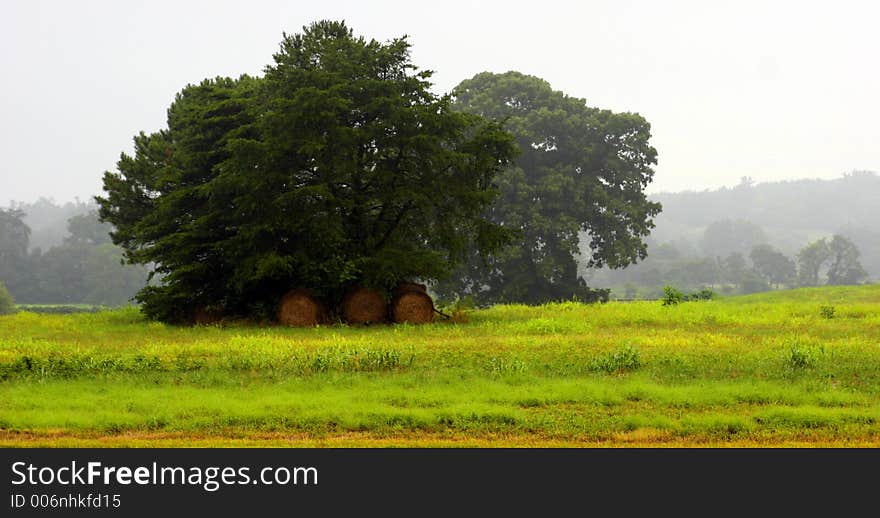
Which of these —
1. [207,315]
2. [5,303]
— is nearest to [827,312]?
[207,315]

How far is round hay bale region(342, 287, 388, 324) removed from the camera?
1013 inches

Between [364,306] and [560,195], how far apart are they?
82.8 ft

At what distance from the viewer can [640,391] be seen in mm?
12750

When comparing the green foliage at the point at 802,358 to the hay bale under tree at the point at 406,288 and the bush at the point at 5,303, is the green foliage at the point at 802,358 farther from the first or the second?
the bush at the point at 5,303

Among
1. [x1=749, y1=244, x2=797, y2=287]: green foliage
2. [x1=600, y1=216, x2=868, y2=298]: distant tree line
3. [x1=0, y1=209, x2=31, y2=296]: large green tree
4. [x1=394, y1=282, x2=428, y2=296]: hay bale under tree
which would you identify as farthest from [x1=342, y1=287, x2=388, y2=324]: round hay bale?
[x1=749, y1=244, x2=797, y2=287]: green foliage

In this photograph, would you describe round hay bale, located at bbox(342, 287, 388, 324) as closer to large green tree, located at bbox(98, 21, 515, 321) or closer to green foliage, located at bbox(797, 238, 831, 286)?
large green tree, located at bbox(98, 21, 515, 321)

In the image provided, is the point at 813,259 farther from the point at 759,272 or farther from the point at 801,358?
the point at 801,358

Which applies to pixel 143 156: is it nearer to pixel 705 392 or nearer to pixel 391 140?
pixel 391 140

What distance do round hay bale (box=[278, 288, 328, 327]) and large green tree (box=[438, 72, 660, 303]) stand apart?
21.8m

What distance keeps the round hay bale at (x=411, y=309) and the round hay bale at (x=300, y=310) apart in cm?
243

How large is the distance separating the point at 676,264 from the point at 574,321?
11634 cm

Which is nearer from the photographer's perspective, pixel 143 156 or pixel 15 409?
pixel 15 409

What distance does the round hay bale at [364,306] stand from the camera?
2572 cm

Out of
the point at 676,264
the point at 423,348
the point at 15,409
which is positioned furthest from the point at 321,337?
the point at 676,264
